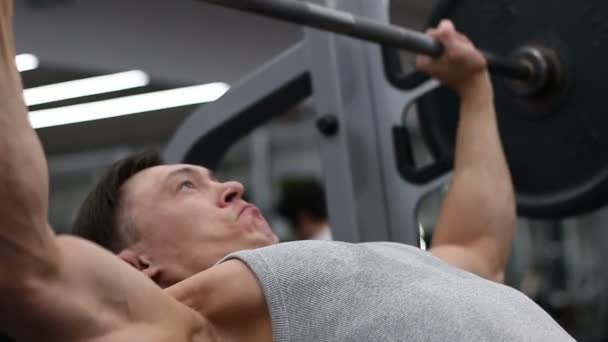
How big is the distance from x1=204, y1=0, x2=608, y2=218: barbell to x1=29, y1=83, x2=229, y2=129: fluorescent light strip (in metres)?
3.52

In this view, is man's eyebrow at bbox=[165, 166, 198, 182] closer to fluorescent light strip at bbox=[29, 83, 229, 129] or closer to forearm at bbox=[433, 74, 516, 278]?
forearm at bbox=[433, 74, 516, 278]

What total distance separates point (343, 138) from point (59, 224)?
561 cm

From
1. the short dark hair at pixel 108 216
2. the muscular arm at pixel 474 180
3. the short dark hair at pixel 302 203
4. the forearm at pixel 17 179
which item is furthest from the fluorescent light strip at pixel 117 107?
the forearm at pixel 17 179

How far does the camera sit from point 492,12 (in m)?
1.92

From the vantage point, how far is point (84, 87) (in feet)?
17.7

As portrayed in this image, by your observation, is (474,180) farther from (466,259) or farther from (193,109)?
(193,109)

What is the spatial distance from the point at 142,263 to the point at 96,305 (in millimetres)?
411

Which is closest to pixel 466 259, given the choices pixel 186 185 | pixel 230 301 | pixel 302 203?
pixel 186 185

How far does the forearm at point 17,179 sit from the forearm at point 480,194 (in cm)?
92

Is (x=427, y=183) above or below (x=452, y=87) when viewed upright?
below

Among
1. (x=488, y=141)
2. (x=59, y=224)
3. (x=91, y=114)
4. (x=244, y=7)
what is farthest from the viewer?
(x=59, y=224)

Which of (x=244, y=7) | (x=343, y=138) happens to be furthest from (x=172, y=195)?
(x=343, y=138)

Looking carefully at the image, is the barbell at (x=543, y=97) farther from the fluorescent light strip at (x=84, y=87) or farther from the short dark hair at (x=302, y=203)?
the fluorescent light strip at (x=84, y=87)

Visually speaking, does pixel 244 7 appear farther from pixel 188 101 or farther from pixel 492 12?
pixel 188 101
